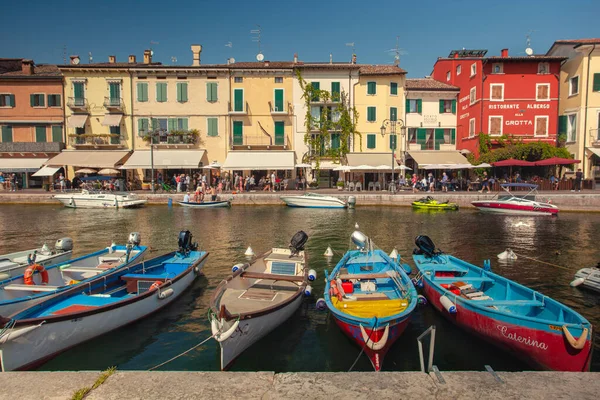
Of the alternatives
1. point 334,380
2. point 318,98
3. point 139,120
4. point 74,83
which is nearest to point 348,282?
point 334,380

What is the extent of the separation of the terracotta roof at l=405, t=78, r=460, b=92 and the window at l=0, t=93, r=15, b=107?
4087cm

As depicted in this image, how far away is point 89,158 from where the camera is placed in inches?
1618

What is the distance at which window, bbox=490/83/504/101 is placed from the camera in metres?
39.9

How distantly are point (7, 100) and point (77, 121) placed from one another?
7.80 m

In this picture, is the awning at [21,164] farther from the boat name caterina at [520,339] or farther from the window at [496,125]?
the boat name caterina at [520,339]

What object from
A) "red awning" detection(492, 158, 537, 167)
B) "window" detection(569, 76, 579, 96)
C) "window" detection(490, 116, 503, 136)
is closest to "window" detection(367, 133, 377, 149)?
"window" detection(490, 116, 503, 136)

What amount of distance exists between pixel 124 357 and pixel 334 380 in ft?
20.1

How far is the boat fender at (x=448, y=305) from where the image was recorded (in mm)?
9227

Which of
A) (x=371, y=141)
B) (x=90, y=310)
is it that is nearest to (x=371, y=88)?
(x=371, y=141)

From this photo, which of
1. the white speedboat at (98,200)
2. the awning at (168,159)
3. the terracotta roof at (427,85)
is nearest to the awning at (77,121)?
→ the awning at (168,159)

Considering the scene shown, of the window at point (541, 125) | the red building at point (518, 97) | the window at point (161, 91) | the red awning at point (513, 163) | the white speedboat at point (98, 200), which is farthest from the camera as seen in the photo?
the window at point (161, 91)

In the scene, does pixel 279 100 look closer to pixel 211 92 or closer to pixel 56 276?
pixel 211 92

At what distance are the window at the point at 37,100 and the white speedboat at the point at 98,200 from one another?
44.5 ft

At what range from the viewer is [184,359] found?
27.4 feet
